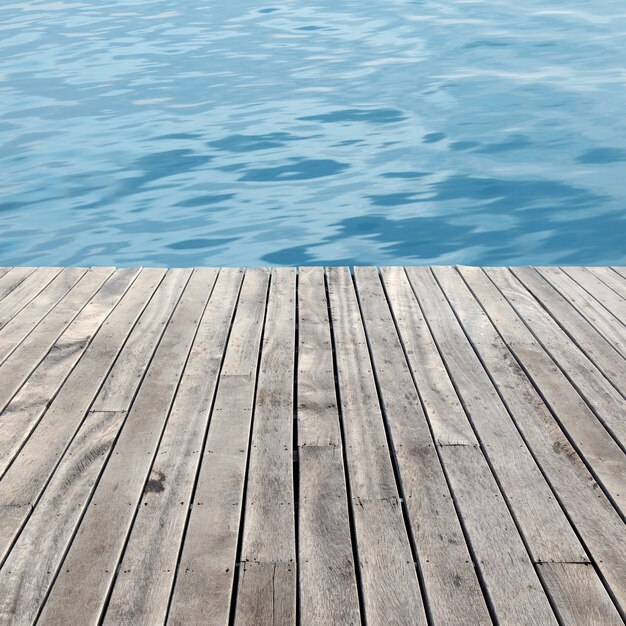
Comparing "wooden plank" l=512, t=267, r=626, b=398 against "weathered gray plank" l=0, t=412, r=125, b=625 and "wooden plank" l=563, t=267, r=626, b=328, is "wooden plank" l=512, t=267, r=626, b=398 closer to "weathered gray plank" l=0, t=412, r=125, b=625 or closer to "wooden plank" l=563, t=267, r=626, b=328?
"wooden plank" l=563, t=267, r=626, b=328

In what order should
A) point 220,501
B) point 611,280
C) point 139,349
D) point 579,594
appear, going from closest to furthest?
point 579,594, point 220,501, point 139,349, point 611,280

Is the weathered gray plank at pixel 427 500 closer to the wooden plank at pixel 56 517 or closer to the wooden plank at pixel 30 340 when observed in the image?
the wooden plank at pixel 56 517

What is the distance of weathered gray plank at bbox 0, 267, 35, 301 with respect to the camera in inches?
132

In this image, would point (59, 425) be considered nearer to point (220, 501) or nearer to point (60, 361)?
point (60, 361)

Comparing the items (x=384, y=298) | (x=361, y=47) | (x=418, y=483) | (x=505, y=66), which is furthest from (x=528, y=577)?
(x=361, y=47)

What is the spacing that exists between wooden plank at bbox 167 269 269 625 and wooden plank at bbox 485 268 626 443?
0.93 metres

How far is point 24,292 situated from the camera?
3338 millimetres

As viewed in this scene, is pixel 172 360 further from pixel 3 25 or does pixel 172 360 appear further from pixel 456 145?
pixel 3 25

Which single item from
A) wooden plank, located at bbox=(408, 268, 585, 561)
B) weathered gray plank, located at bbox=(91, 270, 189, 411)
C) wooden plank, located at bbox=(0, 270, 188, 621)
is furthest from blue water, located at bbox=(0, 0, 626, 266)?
wooden plank, located at bbox=(0, 270, 188, 621)

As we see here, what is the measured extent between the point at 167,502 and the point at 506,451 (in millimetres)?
828

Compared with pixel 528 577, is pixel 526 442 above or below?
below

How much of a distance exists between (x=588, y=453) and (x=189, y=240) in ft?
13.3

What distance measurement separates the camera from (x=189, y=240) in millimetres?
5797

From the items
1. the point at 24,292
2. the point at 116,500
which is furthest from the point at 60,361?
the point at 116,500
